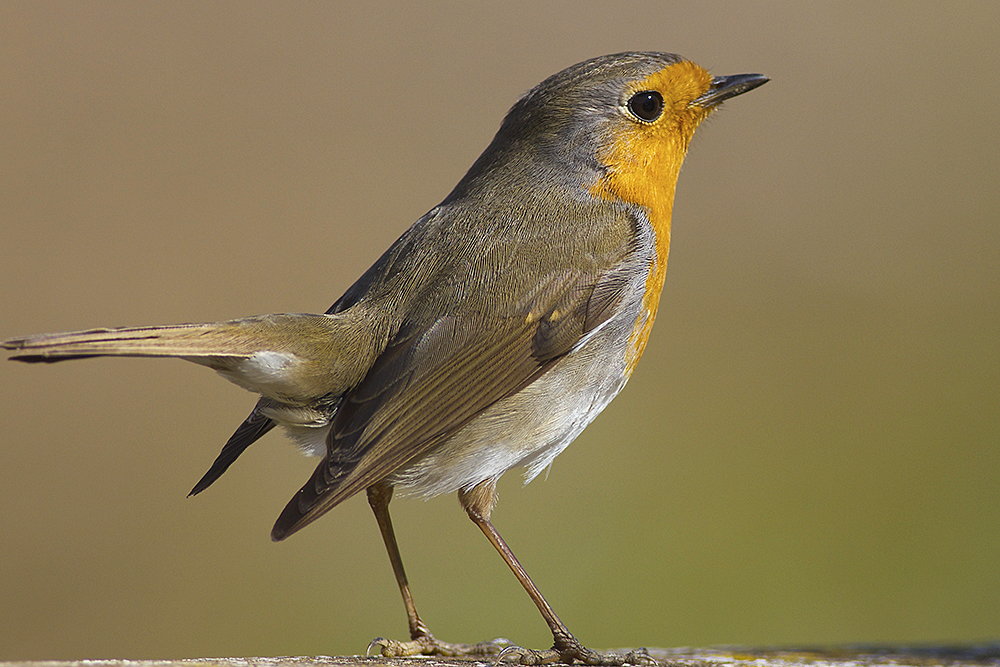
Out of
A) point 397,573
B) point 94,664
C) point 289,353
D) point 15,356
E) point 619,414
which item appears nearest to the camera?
point 94,664

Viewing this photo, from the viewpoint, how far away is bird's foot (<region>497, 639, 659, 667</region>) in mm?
3260

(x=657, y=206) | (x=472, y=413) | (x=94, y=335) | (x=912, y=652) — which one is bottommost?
(x=912, y=652)

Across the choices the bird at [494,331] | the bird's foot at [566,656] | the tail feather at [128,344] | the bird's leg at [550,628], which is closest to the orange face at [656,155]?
the bird at [494,331]

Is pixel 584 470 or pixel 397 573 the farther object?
pixel 584 470

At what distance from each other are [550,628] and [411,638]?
0.51 meters

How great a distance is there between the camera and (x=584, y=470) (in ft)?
22.2

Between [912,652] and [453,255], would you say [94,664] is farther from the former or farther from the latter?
[912,652]

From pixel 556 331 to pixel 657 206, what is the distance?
0.69 metres

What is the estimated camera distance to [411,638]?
3572 millimetres

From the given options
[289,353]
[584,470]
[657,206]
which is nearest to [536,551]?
[584,470]

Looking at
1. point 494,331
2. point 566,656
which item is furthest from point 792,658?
point 494,331

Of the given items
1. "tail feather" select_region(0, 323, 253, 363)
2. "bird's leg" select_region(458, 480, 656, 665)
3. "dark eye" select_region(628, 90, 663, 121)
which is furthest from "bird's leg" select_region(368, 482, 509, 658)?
"dark eye" select_region(628, 90, 663, 121)

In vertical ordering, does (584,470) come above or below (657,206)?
below

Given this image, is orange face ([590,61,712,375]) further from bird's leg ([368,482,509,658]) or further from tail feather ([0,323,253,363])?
tail feather ([0,323,253,363])
